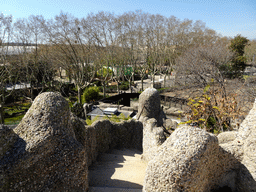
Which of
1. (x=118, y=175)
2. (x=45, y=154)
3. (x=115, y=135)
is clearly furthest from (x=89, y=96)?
(x=45, y=154)

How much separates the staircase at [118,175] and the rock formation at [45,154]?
97 centimetres

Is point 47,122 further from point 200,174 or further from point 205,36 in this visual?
point 205,36

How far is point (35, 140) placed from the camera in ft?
12.0

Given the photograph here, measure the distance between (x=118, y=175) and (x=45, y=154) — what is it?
101 inches

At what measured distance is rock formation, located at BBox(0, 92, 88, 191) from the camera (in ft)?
11.1

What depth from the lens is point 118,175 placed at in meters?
5.53

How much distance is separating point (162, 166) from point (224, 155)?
132 centimetres

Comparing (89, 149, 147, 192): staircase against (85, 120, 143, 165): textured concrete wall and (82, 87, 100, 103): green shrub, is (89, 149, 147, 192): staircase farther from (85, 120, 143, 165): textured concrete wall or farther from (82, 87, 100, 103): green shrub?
(82, 87, 100, 103): green shrub

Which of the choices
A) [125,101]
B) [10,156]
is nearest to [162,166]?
[10,156]

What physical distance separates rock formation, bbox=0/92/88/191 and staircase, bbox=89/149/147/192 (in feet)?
3.20

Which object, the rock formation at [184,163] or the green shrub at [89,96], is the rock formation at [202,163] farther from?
the green shrub at [89,96]

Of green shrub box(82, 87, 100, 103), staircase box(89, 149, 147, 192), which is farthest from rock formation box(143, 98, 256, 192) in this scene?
green shrub box(82, 87, 100, 103)

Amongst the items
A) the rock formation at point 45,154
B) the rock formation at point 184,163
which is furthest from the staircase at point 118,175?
the rock formation at point 184,163

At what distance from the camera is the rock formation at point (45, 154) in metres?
3.40
